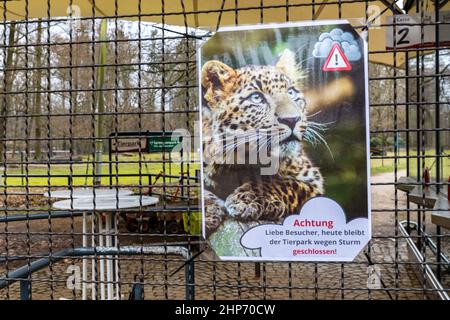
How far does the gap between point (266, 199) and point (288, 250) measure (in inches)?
9.0

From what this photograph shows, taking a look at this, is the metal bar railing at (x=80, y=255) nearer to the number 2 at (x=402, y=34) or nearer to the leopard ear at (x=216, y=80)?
the leopard ear at (x=216, y=80)

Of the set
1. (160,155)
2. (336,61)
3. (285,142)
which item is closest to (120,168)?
(160,155)

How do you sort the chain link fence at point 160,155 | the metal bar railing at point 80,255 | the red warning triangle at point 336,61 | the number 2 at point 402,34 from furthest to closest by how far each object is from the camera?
1. the number 2 at point 402,34
2. the metal bar railing at point 80,255
3. the chain link fence at point 160,155
4. the red warning triangle at point 336,61

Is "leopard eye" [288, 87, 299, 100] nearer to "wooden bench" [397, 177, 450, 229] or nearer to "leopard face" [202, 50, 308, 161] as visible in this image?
"leopard face" [202, 50, 308, 161]

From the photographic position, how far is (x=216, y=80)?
6.19ft

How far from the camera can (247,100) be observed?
1.87 m

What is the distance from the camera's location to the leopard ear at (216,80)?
1873mm

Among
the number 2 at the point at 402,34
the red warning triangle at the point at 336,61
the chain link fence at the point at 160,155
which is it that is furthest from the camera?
the number 2 at the point at 402,34

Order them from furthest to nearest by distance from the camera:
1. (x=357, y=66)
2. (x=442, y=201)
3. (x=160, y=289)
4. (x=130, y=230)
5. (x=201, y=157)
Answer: (x=130, y=230)
(x=160, y=289)
(x=442, y=201)
(x=201, y=157)
(x=357, y=66)

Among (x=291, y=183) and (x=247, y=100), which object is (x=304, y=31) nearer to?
(x=247, y=100)

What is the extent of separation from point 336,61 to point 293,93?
0.69 feet

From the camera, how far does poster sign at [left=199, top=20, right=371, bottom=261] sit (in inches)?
70.5

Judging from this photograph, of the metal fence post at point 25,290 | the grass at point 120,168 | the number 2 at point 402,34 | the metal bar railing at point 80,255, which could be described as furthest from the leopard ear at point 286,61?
the metal fence post at point 25,290
